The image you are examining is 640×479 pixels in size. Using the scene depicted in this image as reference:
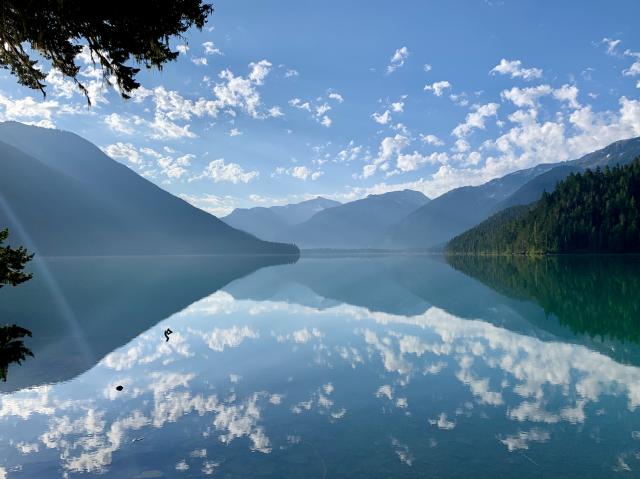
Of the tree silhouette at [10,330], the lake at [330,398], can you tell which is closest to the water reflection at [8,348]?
the tree silhouette at [10,330]

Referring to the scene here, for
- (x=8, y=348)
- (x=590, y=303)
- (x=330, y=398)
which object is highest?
(x=8, y=348)

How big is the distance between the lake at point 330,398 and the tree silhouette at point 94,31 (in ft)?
44.3

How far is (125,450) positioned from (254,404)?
6.06 metres

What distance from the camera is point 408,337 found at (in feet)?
120

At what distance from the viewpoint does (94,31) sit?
583 inches

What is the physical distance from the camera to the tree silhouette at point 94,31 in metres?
13.5

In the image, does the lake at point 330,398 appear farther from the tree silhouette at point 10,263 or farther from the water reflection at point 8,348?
the tree silhouette at point 10,263

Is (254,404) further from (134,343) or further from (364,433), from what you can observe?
(134,343)

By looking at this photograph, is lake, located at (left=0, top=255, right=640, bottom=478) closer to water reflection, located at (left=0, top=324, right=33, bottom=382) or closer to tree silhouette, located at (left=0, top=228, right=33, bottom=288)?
water reflection, located at (left=0, top=324, right=33, bottom=382)

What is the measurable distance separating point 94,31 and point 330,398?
18.1m

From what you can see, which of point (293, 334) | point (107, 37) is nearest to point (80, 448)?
point (107, 37)

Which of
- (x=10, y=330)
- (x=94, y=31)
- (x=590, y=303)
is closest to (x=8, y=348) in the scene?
(x=10, y=330)

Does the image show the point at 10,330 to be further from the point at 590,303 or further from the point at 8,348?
the point at 590,303

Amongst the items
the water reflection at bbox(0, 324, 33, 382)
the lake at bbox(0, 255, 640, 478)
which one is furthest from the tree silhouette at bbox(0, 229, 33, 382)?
the lake at bbox(0, 255, 640, 478)
